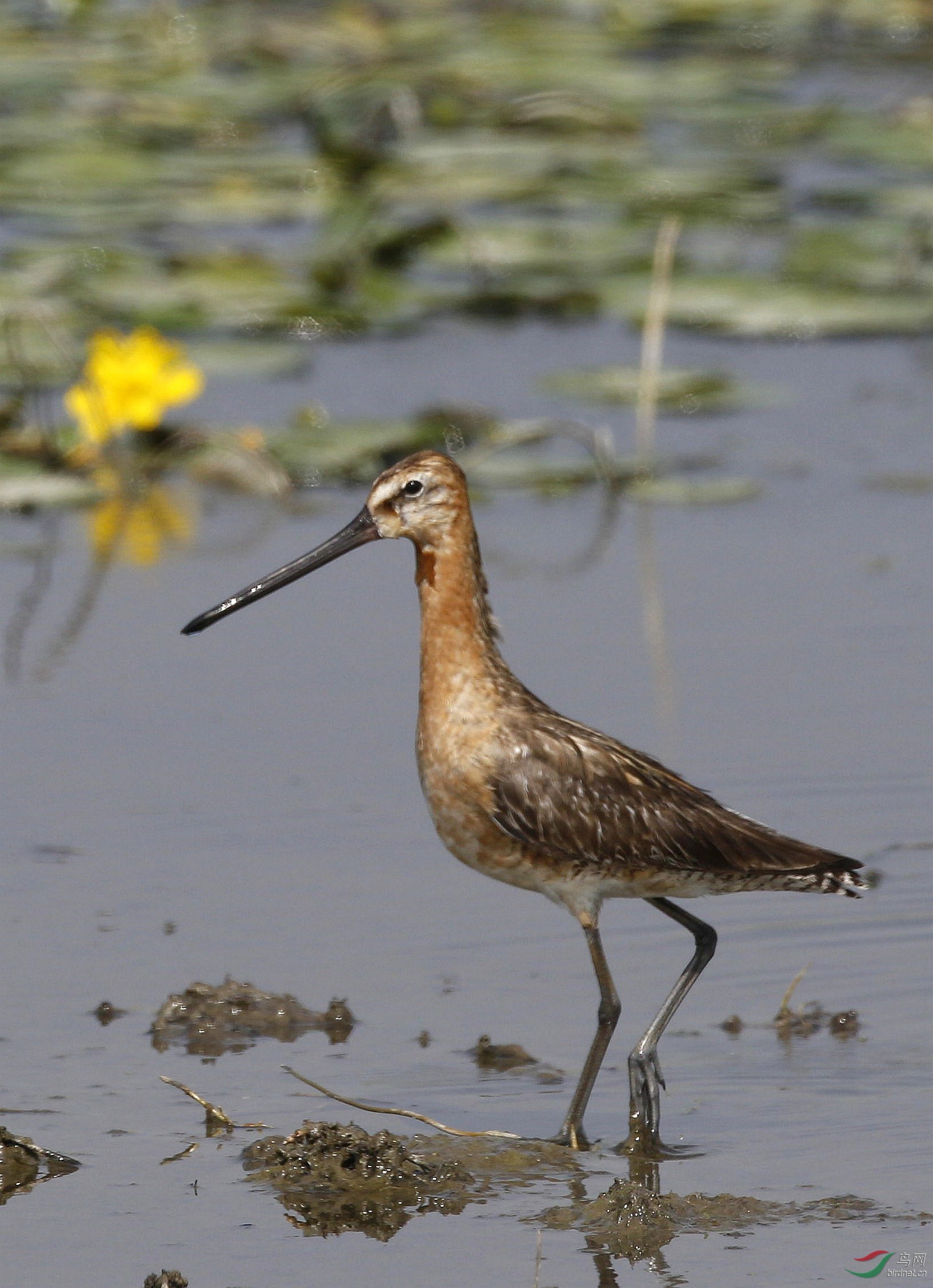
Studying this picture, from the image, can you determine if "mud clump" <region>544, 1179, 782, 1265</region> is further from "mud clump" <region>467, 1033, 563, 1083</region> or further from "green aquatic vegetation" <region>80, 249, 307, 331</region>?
"green aquatic vegetation" <region>80, 249, 307, 331</region>

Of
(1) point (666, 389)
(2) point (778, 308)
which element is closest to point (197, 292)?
(1) point (666, 389)

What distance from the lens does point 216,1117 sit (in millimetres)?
4688

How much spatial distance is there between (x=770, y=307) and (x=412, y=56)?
3.91 metres

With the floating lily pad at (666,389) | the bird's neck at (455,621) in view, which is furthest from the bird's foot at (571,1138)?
the floating lily pad at (666,389)

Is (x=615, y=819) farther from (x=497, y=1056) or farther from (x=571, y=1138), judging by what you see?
(x=571, y=1138)

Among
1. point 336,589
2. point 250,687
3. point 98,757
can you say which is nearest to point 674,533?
point 336,589

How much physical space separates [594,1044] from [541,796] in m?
0.49

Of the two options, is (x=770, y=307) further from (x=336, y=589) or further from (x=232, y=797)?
(x=232, y=797)

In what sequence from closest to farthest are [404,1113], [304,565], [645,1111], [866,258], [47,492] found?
[404,1113]
[645,1111]
[304,565]
[47,492]
[866,258]

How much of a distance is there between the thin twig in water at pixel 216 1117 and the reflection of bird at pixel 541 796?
64 cm

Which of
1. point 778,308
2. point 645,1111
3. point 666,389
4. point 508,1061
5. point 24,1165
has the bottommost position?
point 24,1165

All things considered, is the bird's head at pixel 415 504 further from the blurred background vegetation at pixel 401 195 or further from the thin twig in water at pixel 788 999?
the blurred background vegetation at pixel 401 195

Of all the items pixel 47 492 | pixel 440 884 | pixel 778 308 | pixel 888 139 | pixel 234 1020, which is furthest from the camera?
pixel 888 139

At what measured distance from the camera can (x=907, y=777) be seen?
646 cm
